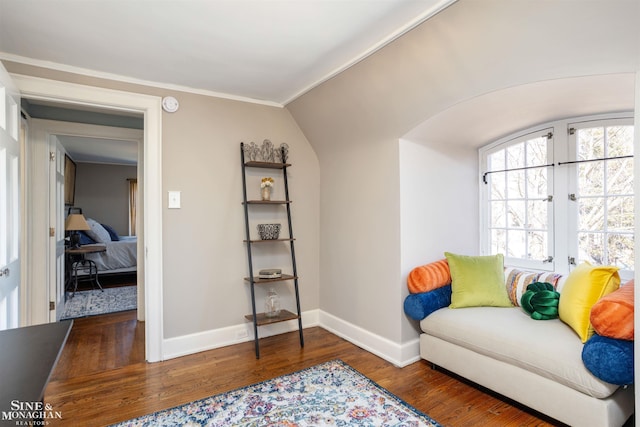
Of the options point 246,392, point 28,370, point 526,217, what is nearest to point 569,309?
point 526,217

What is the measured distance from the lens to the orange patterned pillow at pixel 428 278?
2596 millimetres

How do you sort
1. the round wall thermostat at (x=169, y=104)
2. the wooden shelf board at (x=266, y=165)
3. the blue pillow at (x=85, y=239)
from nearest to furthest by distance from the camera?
1. the round wall thermostat at (x=169, y=104)
2. the wooden shelf board at (x=266, y=165)
3. the blue pillow at (x=85, y=239)

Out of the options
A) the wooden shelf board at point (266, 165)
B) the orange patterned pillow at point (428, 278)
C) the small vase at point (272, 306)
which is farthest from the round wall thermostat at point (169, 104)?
the orange patterned pillow at point (428, 278)

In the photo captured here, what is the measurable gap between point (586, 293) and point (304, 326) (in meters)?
2.39

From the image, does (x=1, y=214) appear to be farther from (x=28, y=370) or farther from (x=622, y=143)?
(x=622, y=143)

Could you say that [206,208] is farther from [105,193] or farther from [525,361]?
[105,193]

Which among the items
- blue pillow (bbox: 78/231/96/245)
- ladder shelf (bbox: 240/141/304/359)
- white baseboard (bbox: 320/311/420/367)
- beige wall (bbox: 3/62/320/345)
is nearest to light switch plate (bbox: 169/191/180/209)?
beige wall (bbox: 3/62/320/345)

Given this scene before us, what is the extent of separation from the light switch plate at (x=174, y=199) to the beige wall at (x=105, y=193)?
5920 millimetres

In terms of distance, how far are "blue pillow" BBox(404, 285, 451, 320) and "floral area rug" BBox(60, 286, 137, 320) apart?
3492 millimetres

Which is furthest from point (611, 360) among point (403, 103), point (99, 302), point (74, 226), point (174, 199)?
point (74, 226)

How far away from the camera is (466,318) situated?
236 cm

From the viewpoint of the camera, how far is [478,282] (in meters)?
2.59

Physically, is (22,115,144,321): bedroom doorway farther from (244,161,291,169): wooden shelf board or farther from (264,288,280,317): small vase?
(264,288,280,317): small vase

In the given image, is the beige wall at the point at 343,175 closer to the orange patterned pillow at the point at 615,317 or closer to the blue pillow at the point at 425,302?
the blue pillow at the point at 425,302
